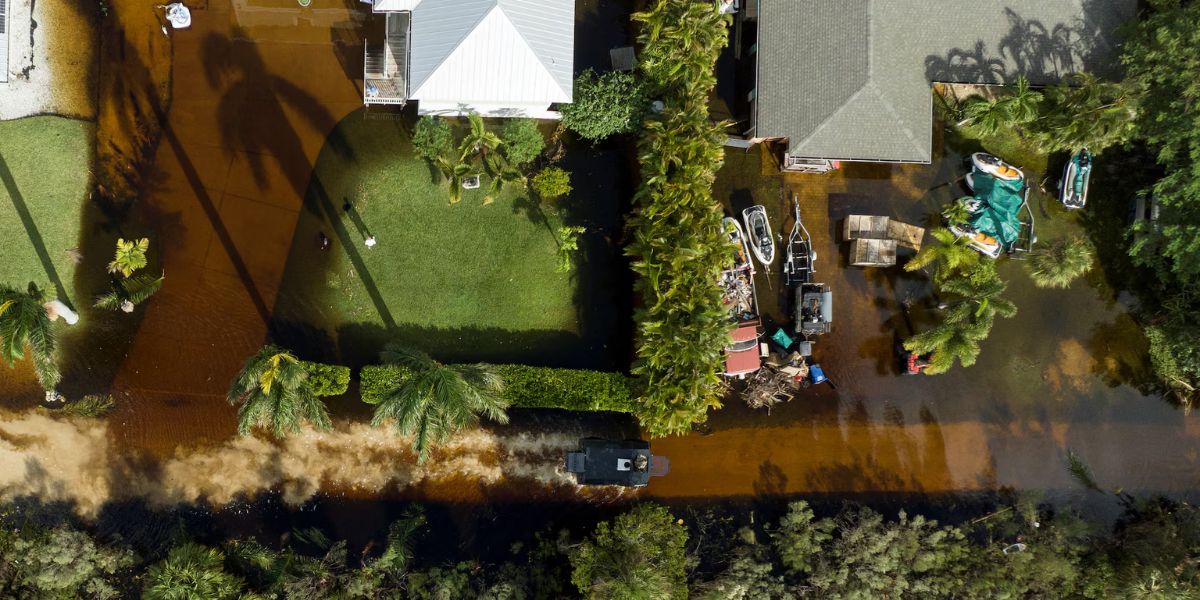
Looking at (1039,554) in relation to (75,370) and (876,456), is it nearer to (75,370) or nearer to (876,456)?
(876,456)

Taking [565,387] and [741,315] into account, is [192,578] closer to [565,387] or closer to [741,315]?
[565,387]

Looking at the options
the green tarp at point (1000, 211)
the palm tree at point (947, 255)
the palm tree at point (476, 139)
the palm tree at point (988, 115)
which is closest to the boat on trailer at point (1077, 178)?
the green tarp at point (1000, 211)

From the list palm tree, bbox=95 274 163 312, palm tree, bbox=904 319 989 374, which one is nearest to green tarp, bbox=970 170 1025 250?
palm tree, bbox=904 319 989 374

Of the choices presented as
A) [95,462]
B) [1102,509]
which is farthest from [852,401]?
[95,462]

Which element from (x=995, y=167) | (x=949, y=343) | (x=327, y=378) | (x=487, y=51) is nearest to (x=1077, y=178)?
(x=995, y=167)

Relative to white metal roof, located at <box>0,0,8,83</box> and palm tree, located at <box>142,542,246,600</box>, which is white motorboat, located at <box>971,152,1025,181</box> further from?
white metal roof, located at <box>0,0,8,83</box>

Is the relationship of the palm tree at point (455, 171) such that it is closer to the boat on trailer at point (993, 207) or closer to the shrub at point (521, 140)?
the shrub at point (521, 140)
